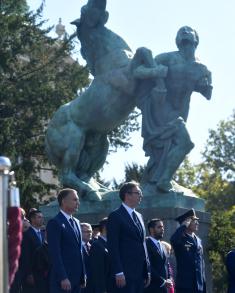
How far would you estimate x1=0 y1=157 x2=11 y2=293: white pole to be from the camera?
22.7 ft

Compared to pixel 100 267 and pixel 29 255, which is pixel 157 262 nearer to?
pixel 100 267

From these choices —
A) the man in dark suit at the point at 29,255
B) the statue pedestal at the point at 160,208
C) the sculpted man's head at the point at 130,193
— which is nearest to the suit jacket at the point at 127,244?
the sculpted man's head at the point at 130,193

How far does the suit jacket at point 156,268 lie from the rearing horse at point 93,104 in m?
4.01

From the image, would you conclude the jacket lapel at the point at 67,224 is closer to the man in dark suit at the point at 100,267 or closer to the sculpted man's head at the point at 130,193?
the sculpted man's head at the point at 130,193

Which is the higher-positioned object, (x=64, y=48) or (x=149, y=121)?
(x=64, y=48)

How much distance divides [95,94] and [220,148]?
47.9 meters

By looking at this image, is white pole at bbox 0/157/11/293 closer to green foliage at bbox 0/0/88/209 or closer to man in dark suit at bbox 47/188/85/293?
man in dark suit at bbox 47/188/85/293

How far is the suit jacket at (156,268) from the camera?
1390 cm

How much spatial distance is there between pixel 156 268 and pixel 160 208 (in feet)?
10.4

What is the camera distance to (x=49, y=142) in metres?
18.5

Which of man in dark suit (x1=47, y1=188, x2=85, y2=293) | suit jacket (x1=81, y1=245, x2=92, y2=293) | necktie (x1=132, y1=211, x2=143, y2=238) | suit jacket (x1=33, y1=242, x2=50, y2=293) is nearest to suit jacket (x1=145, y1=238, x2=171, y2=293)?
suit jacket (x1=81, y1=245, x2=92, y2=293)

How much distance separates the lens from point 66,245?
11.8 meters

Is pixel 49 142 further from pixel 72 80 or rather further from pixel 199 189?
pixel 199 189

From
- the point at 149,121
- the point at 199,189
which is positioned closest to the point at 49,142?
the point at 149,121
